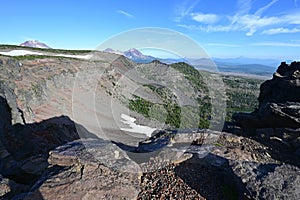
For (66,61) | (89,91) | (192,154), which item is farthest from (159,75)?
(192,154)

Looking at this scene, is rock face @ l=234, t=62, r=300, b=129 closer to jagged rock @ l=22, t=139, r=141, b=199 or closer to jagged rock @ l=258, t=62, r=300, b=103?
jagged rock @ l=258, t=62, r=300, b=103

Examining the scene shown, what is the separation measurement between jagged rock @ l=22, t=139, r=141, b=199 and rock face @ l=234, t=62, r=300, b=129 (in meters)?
10.4

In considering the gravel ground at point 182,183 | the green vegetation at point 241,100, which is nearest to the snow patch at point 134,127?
the gravel ground at point 182,183

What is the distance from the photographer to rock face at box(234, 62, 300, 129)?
45.5ft

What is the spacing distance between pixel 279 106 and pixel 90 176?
12.6 meters

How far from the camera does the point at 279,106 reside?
14.8 m

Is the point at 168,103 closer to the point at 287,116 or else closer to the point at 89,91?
the point at 89,91

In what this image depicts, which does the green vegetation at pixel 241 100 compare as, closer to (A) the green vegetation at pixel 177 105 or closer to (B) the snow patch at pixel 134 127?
(A) the green vegetation at pixel 177 105

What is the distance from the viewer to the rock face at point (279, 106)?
1388cm

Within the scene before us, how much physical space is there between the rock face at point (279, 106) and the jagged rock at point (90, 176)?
1038 cm

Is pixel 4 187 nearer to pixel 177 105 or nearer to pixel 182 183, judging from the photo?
pixel 182 183

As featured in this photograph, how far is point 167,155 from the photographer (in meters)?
8.99

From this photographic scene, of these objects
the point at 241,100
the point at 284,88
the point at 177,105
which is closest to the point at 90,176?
the point at 284,88

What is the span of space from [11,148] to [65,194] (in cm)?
1019
